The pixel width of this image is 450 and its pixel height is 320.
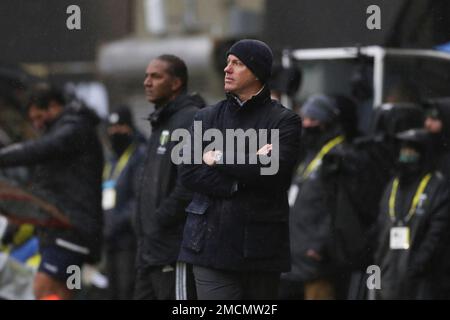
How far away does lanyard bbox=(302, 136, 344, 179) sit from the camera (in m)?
9.72

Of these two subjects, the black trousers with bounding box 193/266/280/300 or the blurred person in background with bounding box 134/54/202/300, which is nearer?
the black trousers with bounding box 193/266/280/300

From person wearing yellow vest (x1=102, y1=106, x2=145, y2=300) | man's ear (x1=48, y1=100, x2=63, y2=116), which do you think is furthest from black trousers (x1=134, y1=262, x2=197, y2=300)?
person wearing yellow vest (x1=102, y1=106, x2=145, y2=300)

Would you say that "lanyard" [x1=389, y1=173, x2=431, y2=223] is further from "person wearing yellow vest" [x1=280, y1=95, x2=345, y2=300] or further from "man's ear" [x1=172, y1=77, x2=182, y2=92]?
"man's ear" [x1=172, y1=77, x2=182, y2=92]

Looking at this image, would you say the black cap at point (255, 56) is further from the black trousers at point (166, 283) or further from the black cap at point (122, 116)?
the black cap at point (122, 116)

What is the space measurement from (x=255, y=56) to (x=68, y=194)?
2836mm

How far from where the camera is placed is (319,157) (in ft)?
32.0

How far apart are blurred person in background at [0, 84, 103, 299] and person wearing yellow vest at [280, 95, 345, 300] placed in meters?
1.50

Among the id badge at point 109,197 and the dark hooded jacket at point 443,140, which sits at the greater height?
the dark hooded jacket at point 443,140

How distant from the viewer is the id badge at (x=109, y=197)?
37.6 ft

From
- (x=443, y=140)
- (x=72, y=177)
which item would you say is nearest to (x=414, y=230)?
(x=443, y=140)

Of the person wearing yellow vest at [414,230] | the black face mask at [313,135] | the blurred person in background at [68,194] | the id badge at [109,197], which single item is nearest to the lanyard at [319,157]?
the black face mask at [313,135]

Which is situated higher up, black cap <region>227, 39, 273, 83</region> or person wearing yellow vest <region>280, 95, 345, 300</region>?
black cap <region>227, 39, 273, 83</region>

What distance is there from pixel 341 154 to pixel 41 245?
234cm

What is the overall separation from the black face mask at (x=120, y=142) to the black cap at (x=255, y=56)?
16.5ft
